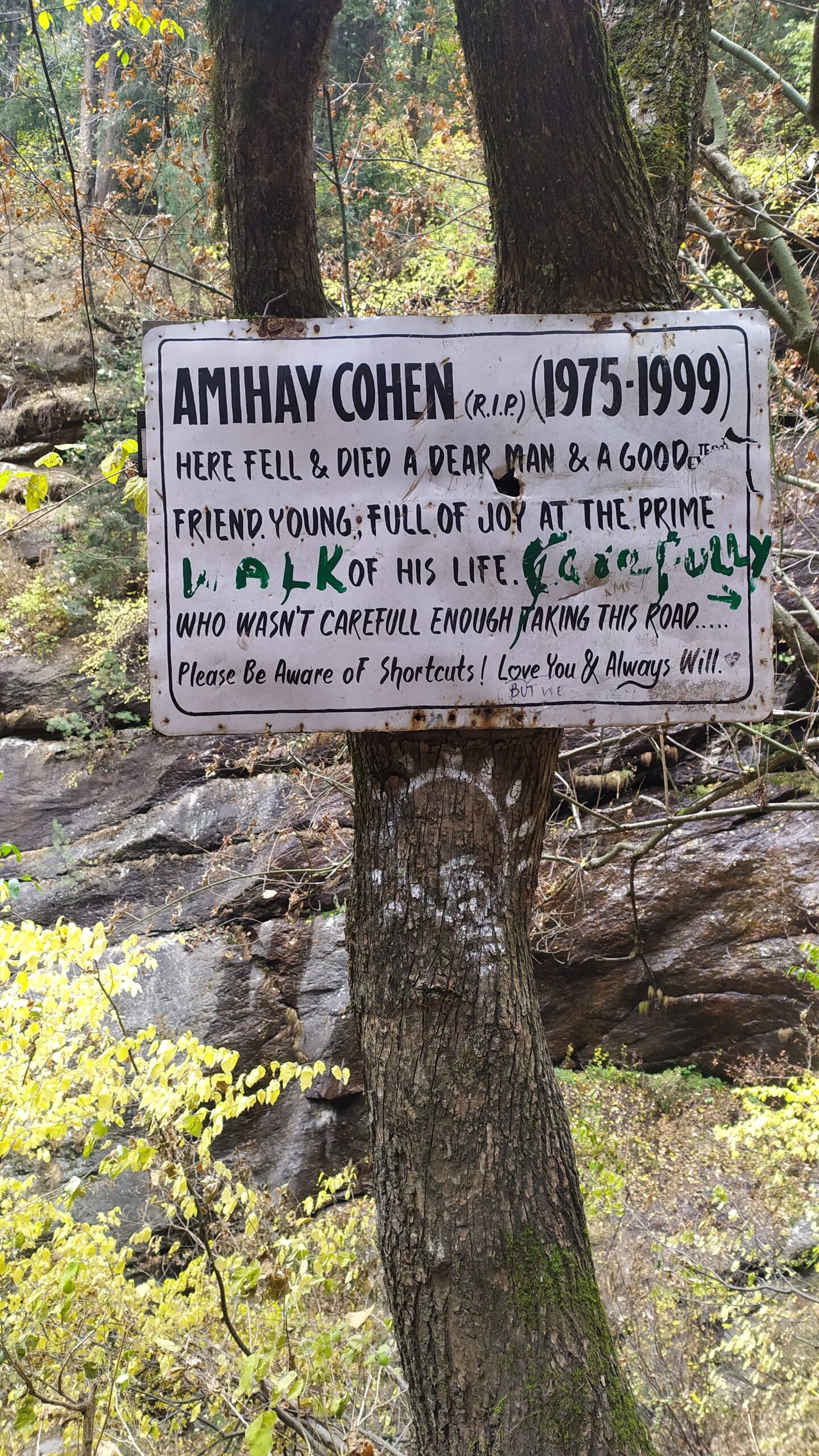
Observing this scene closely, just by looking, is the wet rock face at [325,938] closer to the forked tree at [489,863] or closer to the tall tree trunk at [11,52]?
the forked tree at [489,863]

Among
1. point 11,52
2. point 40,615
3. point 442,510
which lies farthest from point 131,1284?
point 11,52

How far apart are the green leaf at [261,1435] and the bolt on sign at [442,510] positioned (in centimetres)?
140

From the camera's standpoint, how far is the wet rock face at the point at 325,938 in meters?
6.38

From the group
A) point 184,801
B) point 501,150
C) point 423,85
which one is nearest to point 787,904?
point 184,801

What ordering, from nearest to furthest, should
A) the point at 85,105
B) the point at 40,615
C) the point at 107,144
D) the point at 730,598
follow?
1. the point at 730,598
2. the point at 40,615
3. the point at 85,105
4. the point at 107,144

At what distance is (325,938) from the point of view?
6.86 m

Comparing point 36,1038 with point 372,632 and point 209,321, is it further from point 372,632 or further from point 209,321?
point 209,321

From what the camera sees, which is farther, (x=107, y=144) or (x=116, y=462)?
(x=107, y=144)

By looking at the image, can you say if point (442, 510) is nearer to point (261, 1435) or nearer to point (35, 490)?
point (35, 490)

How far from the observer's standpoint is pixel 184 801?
7402 mm

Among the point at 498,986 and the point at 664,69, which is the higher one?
the point at 664,69

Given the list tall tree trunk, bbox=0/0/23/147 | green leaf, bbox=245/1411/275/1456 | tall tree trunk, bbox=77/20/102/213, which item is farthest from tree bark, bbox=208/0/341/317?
tall tree trunk, bbox=0/0/23/147

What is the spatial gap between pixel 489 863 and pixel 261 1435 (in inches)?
48.3

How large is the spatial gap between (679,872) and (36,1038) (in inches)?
203
